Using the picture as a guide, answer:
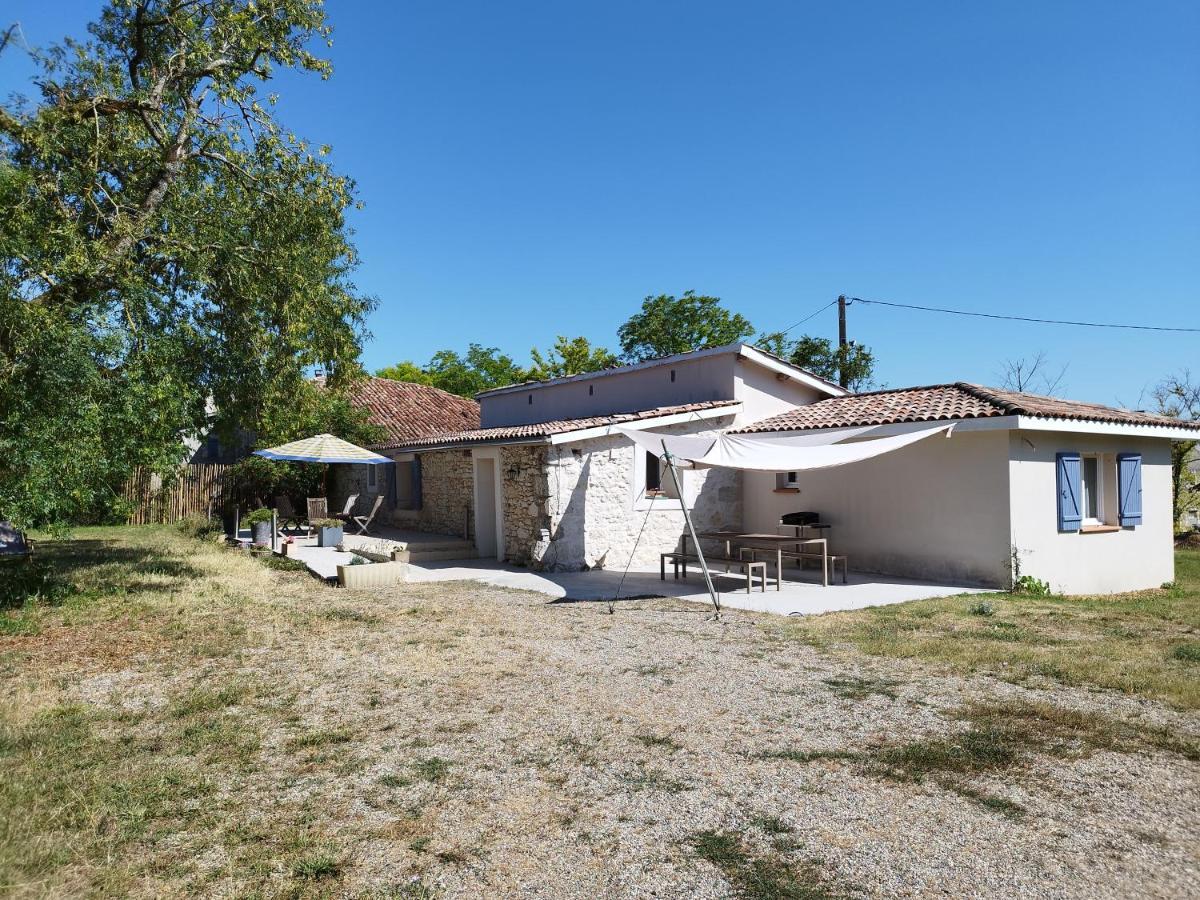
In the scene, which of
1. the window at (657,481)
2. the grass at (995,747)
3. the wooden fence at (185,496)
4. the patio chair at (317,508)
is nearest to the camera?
the grass at (995,747)

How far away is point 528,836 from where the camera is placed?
3.35 m

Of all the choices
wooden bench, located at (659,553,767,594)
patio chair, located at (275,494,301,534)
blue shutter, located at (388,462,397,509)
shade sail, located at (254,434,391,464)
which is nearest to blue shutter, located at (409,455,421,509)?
blue shutter, located at (388,462,397,509)

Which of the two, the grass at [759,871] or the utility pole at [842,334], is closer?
the grass at [759,871]

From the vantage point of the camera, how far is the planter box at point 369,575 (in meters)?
11.1

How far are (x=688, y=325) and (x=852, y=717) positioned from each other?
29028 mm

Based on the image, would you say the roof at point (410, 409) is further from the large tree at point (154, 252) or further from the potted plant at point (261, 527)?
the large tree at point (154, 252)

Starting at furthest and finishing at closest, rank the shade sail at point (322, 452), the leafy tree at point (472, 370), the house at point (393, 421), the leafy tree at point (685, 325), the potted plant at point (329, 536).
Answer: the leafy tree at point (472, 370) < the leafy tree at point (685, 325) < the house at point (393, 421) < the potted plant at point (329, 536) < the shade sail at point (322, 452)

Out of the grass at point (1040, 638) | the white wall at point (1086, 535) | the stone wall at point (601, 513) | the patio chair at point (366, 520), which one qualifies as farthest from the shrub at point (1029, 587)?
the patio chair at point (366, 520)

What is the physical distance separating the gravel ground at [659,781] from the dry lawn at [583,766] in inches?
0.7

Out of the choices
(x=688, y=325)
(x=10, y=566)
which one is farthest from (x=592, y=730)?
(x=688, y=325)

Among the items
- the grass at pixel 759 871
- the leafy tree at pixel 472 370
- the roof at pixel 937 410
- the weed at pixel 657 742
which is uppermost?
the leafy tree at pixel 472 370

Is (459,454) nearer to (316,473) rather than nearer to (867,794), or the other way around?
(316,473)

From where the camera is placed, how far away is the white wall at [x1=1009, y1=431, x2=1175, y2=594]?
1034 centimetres

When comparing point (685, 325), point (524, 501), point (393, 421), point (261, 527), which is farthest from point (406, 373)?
point (524, 501)
